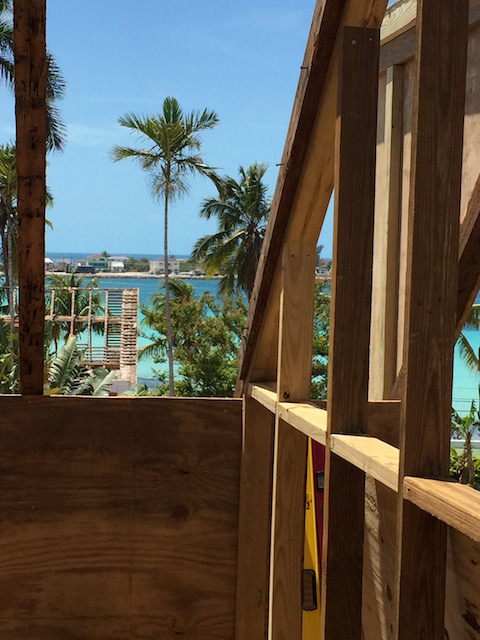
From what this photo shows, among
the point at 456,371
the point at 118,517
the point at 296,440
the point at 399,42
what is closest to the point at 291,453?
the point at 296,440

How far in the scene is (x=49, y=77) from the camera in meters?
21.9

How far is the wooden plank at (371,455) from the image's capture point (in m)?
1.21

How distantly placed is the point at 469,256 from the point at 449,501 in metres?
1.01

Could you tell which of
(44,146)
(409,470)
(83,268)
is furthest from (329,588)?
(83,268)

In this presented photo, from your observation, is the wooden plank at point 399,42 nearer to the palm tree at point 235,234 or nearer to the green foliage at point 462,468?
the green foliage at point 462,468

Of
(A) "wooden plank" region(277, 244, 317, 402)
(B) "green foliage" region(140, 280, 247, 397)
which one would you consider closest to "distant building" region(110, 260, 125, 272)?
(B) "green foliage" region(140, 280, 247, 397)

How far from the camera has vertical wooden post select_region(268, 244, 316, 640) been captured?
2.00 meters

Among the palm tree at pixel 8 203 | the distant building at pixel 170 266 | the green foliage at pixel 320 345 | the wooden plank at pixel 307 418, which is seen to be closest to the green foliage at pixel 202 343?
the green foliage at pixel 320 345

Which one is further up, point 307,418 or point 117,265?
point 117,265

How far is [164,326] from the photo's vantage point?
91.3 feet

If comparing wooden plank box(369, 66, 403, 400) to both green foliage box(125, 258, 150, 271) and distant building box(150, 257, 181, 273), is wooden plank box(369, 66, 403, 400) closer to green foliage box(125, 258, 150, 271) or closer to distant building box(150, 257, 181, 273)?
distant building box(150, 257, 181, 273)

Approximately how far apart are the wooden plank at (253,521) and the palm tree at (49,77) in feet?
56.4

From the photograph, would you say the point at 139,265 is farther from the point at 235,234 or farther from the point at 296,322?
the point at 296,322

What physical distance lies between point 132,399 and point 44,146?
92 centimetres
